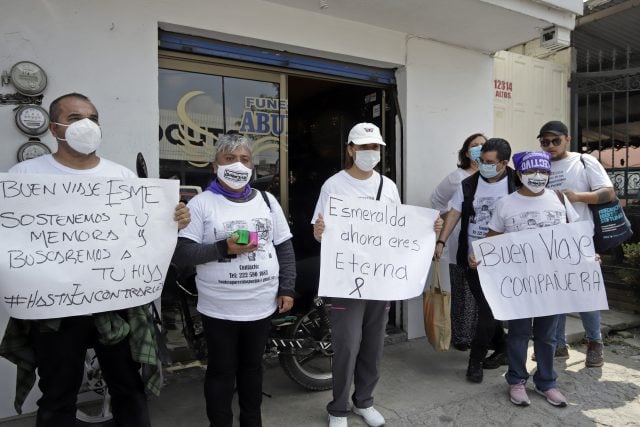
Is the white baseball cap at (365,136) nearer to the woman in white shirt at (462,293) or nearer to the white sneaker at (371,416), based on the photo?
the woman in white shirt at (462,293)

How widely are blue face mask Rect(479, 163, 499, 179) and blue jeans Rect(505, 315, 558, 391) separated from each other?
1.03 metres

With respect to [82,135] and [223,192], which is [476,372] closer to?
[223,192]

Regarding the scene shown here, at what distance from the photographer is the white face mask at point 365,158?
8.81 ft

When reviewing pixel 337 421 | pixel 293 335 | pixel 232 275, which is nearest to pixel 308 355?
pixel 293 335

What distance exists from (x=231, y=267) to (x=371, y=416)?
139 centimetres

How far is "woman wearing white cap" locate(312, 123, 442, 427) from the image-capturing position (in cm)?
268

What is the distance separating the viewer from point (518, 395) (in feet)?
10.2

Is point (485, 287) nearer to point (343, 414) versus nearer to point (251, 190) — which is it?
point (343, 414)

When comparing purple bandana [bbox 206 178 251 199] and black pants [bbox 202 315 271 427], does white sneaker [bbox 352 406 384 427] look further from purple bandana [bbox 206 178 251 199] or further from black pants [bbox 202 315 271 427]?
purple bandana [bbox 206 178 251 199]

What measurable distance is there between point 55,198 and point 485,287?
2.55 metres

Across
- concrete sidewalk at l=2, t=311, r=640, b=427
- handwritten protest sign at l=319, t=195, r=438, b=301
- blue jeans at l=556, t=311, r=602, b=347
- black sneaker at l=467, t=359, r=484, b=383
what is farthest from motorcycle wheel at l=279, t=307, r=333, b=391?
blue jeans at l=556, t=311, r=602, b=347

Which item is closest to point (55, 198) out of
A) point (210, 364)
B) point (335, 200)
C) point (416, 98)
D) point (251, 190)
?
point (251, 190)

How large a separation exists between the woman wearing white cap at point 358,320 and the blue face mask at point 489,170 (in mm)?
780

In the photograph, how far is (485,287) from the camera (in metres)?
2.96
